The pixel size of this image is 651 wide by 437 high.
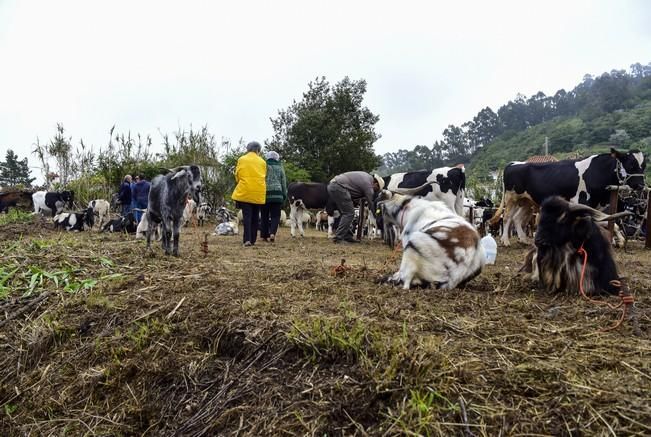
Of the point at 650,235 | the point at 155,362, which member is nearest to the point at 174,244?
the point at 155,362

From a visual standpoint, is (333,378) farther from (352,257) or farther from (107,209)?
(107,209)

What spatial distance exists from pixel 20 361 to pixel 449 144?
82512 millimetres

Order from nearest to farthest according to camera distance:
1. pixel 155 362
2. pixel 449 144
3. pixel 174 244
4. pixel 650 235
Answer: pixel 155 362 → pixel 174 244 → pixel 650 235 → pixel 449 144

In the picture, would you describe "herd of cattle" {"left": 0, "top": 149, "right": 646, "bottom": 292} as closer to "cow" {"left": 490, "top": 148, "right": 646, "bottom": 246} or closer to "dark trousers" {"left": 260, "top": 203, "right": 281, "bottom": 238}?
"cow" {"left": 490, "top": 148, "right": 646, "bottom": 246}

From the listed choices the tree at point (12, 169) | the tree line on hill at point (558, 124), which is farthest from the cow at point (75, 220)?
the tree line on hill at point (558, 124)

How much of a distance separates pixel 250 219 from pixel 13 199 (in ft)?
51.2

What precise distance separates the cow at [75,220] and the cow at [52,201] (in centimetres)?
309

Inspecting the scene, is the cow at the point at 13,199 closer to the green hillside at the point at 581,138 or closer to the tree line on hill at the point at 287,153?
the tree line on hill at the point at 287,153

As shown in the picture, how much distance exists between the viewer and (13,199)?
19.6 meters

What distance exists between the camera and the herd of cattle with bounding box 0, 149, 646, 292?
412 centimetres

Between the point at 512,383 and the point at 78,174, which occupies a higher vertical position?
the point at 78,174

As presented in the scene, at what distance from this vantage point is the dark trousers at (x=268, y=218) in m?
10.4

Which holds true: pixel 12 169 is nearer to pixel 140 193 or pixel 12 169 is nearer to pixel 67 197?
pixel 67 197

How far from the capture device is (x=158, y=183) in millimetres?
6723
